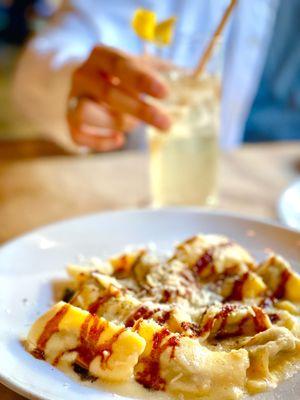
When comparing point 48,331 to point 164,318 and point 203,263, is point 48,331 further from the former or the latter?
point 203,263

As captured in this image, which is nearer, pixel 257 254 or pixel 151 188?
pixel 257 254

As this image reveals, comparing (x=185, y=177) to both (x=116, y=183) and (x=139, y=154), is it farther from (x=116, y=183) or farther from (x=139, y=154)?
(x=139, y=154)

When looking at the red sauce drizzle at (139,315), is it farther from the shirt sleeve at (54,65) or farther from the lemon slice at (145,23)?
the shirt sleeve at (54,65)

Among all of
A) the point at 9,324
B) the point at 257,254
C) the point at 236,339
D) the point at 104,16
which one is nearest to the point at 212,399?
the point at 236,339

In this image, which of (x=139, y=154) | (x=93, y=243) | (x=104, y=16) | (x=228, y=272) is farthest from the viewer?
(x=104, y=16)

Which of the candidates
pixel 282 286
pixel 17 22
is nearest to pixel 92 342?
pixel 282 286

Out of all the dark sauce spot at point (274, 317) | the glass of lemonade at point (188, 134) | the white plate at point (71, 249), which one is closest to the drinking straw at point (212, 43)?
the glass of lemonade at point (188, 134)
